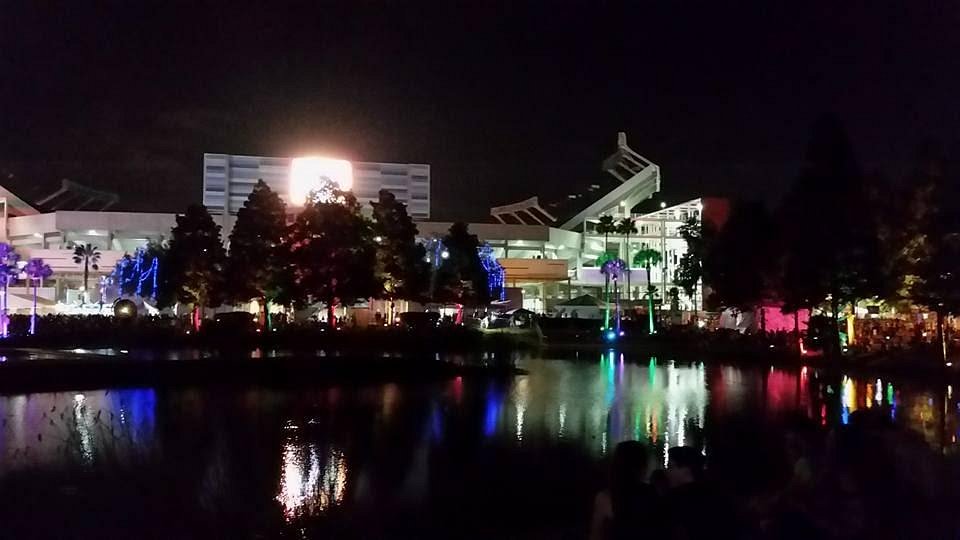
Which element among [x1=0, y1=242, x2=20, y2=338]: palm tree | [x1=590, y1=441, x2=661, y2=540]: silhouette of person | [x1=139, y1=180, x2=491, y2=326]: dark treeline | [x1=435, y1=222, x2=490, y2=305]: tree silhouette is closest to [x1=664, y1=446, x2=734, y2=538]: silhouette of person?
[x1=590, y1=441, x2=661, y2=540]: silhouette of person

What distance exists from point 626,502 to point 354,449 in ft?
23.6

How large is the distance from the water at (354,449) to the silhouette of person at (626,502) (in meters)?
2.85

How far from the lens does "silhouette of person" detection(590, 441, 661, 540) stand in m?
4.54

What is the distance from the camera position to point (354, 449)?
11.3m

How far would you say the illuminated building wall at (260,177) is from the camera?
322ft

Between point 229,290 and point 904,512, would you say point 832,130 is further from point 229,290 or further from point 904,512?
point 904,512

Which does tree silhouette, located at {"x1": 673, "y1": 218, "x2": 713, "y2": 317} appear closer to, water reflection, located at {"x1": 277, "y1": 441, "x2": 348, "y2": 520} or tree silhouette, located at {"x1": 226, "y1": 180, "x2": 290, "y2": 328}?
tree silhouette, located at {"x1": 226, "y1": 180, "x2": 290, "y2": 328}

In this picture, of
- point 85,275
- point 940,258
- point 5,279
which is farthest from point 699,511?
point 85,275

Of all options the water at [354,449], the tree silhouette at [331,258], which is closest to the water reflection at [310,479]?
the water at [354,449]

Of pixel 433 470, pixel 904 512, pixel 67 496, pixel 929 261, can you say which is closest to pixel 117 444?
pixel 67 496

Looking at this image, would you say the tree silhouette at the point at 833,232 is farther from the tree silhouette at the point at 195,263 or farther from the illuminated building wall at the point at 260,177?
the illuminated building wall at the point at 260,177

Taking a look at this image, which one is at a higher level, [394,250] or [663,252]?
[663,252]

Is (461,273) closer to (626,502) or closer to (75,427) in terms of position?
(75,427)

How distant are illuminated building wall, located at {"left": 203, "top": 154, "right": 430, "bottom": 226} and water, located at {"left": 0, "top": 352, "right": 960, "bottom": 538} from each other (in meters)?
80.4
